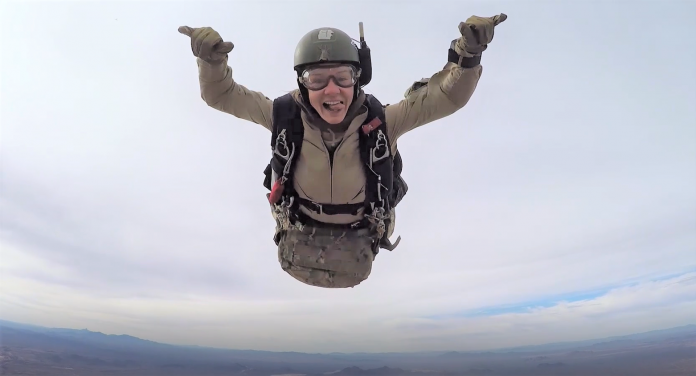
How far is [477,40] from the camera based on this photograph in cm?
462

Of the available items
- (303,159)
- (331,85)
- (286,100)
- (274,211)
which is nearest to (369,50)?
(331,85)

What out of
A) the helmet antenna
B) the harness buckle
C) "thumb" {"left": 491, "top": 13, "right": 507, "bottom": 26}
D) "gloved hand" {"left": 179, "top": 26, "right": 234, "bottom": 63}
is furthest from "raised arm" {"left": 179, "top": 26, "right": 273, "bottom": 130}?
"thumb" {"left": 491, "top": 13, "right": 507, "bottom": 26}

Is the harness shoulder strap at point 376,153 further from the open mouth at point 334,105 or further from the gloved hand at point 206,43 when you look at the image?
the gloved hand at point 206,43

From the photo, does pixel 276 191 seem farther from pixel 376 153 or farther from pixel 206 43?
pixel 206 43

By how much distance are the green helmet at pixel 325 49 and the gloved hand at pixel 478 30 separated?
1163 mm

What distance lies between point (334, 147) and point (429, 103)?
3.75 ft

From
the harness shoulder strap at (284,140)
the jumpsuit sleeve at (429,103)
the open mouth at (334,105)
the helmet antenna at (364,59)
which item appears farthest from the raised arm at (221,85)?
the jumpsuit sleeve at (429,103)

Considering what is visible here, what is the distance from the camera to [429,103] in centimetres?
538

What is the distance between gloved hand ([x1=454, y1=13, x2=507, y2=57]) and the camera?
4516 millimetres

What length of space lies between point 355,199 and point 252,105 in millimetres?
1542

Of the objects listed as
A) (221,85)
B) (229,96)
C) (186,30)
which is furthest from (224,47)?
(229,96)

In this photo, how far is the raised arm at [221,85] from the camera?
475 cm

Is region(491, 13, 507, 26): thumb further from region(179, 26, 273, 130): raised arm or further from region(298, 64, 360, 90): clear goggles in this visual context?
region(179, 26, 273, 130): raised arm

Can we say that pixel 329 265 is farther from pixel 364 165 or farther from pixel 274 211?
pixel 364 165
